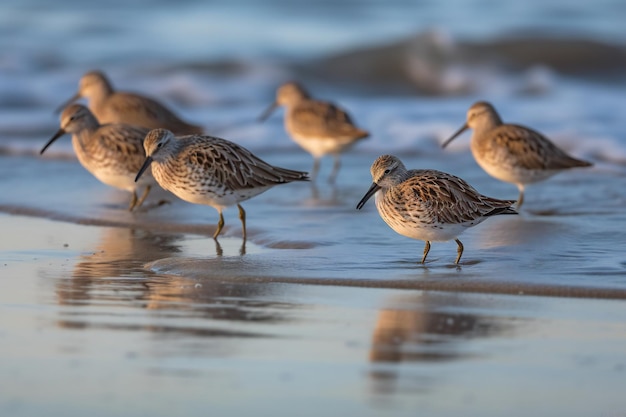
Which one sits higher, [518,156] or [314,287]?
[518,156]

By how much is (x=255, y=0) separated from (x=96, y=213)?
18.9m

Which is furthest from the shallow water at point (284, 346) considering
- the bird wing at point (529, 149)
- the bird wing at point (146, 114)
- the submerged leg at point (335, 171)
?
the bird wing at point (146, 114)

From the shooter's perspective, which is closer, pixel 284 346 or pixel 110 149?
pixel 284 346

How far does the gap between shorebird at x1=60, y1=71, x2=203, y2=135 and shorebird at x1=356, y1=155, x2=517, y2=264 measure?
5458 millimetres

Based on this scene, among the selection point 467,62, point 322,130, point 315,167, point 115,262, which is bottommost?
point 315,167

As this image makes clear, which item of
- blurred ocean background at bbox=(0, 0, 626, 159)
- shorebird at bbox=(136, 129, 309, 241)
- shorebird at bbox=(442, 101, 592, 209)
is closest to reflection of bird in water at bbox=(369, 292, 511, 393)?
shorebird at bbox=(136, 129, 309, 241)

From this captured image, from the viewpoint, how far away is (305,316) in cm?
694

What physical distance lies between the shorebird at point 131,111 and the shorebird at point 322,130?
136 centimetres

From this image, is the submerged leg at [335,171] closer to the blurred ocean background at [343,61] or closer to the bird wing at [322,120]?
the bird wing at [322,120]

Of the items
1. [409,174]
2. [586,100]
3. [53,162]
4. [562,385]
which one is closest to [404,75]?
[586,100]

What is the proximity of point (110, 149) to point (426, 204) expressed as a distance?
13.3ft

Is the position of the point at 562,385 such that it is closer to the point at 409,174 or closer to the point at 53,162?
the point at 409,174

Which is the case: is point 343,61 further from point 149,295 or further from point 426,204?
point 149,295

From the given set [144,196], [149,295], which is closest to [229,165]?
[144,196]
